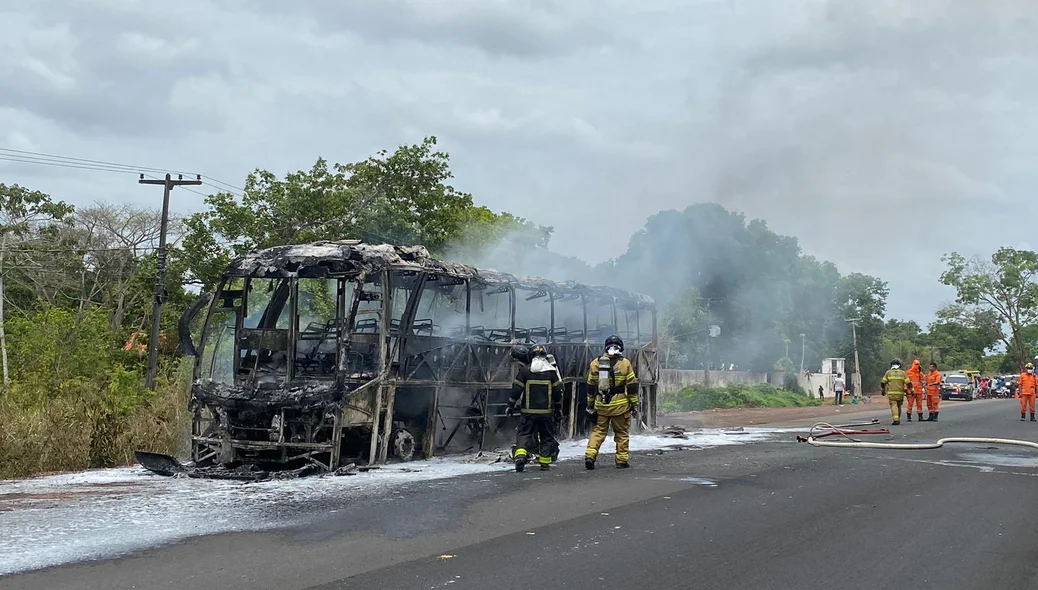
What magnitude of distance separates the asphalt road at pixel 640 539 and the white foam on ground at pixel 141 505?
0.43 m

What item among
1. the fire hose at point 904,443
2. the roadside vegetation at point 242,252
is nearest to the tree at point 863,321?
the roadside vegetation at point 242,252

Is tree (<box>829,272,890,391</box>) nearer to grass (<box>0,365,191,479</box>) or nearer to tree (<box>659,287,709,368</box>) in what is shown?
tree (<box>659,287,709,368</box>)

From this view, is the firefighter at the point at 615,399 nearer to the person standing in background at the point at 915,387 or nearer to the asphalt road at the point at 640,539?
the asphalt road at the point at 640,539

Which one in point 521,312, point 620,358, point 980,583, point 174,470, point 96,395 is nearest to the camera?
point 980,583

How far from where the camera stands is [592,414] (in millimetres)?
11812

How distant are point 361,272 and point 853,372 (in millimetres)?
51041

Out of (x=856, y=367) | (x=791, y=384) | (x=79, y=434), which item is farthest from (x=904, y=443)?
(x=856, y=367)

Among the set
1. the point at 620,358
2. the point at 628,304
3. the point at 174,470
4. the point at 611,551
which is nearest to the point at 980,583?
the point at 611,551

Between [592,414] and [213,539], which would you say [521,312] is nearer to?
[592,414]

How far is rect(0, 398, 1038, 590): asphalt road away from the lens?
5676 mm

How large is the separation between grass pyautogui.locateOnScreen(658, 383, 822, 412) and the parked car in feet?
38.3

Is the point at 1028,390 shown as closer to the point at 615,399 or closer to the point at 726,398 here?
the point at 726,398

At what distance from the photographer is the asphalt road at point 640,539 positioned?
5676 mm

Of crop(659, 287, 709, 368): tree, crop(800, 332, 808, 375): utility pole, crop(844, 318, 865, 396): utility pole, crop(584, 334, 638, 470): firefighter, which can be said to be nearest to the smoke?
crop(659, 287, 709, 368): tree
